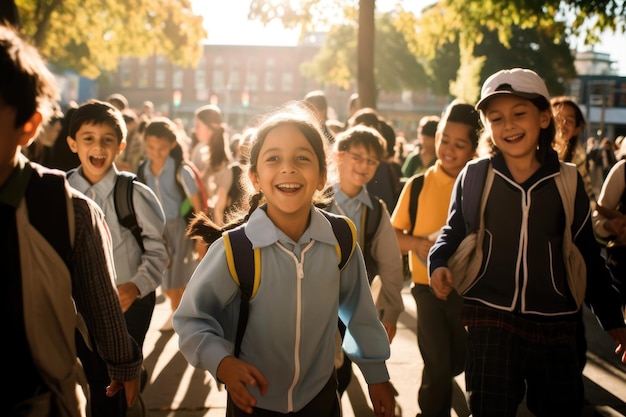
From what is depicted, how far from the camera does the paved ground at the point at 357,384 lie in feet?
16.2

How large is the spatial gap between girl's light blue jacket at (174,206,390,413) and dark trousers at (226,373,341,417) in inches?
1.1

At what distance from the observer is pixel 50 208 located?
197cm

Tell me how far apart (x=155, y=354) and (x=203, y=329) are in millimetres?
4059

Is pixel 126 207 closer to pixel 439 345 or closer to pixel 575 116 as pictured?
pixel 439 345

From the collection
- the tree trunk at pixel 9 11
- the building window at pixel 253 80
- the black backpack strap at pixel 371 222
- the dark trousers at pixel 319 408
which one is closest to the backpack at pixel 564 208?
the black backpack strap at pixel 371 222

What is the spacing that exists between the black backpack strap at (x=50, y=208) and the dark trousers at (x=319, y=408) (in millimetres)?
993

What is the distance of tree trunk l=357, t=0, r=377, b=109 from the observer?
41.0 ft

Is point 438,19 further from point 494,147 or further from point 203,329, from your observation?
point 203,329

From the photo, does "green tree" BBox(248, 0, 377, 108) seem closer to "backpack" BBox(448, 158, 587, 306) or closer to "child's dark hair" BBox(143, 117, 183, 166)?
"child's dark hair" BBox(143, 117, 183, 166)

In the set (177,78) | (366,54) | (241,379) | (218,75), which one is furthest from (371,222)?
(177,78)

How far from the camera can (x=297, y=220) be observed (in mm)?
2834

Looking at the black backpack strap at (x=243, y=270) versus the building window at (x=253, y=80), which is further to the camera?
the building window at (x=253, y=80)

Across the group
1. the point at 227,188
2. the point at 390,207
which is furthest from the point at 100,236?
the point at 227,188

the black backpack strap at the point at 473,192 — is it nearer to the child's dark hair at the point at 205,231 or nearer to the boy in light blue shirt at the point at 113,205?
the child's dark hair at the point at 205,231
